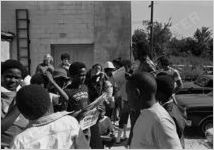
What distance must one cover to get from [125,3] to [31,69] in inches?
157

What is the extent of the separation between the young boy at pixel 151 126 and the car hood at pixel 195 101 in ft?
14.6

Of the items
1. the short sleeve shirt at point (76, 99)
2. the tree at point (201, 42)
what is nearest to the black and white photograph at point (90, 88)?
the short sleeve shirt at point (76, 99)

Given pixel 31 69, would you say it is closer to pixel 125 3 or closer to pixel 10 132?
pixel 125 3

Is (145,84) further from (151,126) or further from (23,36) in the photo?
(23,36)

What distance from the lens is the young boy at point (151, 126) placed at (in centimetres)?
206

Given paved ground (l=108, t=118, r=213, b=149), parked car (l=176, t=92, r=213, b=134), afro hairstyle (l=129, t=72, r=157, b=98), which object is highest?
afro hairstyle (l=129, t=72, r=157, b=98)

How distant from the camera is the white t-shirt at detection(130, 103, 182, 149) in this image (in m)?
2.06

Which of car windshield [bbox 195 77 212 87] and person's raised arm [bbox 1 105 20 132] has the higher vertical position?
person's raised arm [bbox 1 105 20 132]

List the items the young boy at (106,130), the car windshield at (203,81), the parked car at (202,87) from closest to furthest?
1. the young boy at (106,130)
2. the parked car at (202,87)
3. the car windshield at (203,81)

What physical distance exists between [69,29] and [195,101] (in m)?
6.12

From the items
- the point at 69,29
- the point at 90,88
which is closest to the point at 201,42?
the point at 69,29

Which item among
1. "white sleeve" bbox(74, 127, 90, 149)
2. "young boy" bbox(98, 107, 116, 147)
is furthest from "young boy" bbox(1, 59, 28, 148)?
"young boy" bbox(98, 107, 116, 147)

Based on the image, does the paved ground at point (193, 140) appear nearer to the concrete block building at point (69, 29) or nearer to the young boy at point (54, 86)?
the young boy at point (54, 86)

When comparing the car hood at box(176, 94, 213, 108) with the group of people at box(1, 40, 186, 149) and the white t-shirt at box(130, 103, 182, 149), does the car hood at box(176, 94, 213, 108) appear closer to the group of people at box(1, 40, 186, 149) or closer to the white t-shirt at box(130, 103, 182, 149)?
the group of people at box(1, 40, 186, 149)
